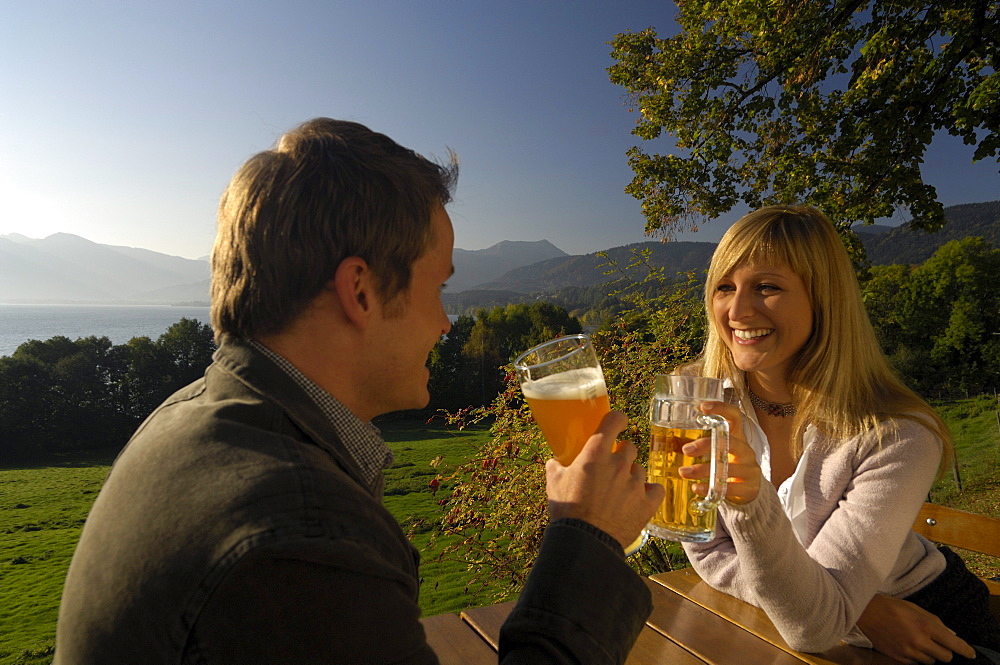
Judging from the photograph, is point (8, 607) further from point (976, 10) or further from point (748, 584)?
point (976, 10)

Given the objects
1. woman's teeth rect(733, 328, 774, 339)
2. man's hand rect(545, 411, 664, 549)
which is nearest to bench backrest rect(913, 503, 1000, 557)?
woman's teeth rect(733, 328, 774, 339)

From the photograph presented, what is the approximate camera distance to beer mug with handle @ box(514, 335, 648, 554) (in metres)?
1.24

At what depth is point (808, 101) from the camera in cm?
745

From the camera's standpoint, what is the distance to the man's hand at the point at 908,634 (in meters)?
1.46

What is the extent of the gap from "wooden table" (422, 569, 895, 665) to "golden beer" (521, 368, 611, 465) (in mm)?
539

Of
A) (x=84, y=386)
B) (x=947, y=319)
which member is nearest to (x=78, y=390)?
(x=84, y=386)

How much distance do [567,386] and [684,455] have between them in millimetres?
313

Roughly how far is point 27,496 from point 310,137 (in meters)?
24.6

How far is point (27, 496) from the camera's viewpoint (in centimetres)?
1950

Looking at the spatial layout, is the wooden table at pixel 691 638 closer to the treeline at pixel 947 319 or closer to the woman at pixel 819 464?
the woman at pixel 819 464

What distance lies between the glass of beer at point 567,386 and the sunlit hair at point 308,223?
0.34 metres

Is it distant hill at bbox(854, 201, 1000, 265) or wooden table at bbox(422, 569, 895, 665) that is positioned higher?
distant hill at bbox(854, 201, 1000, 265)

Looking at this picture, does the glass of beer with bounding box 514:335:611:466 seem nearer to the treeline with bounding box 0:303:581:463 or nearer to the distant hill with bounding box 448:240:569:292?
the treeline with bounding box 0:303:581:463

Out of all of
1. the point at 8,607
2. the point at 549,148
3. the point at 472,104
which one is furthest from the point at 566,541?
the point at 549,148
